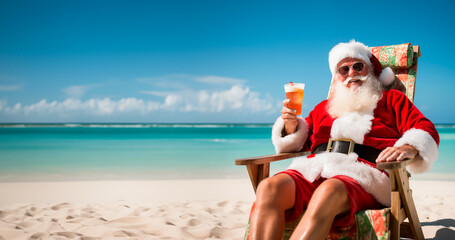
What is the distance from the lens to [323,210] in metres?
1.72

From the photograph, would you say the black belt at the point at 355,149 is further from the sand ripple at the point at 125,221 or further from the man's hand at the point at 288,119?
the sand ripple at the point at 125,221

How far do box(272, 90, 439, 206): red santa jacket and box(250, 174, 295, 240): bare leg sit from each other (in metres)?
0.29

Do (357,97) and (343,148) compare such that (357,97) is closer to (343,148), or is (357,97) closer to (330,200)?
(343,148)

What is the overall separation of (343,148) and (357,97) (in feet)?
1.27

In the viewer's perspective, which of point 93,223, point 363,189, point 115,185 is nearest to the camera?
point 363,189

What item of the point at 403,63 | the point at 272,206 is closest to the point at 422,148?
the point at 272,206

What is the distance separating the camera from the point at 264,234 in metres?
1.70

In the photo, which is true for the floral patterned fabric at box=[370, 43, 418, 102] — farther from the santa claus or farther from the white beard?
the white beard

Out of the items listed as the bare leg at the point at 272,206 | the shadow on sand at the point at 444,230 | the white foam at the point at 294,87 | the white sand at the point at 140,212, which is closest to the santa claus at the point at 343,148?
the bare leg at the point at 272,206

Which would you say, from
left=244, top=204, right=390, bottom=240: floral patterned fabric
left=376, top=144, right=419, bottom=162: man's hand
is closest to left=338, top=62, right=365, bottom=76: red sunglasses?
left=376, top=144, right=419, bottom=162: man's hand

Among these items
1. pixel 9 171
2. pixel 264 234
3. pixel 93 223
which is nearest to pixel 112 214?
pixel 93 223

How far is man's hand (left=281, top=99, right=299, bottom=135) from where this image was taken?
7.94 ft

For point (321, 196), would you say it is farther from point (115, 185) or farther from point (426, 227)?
point (115, 185)

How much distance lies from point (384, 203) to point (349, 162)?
29 cm
